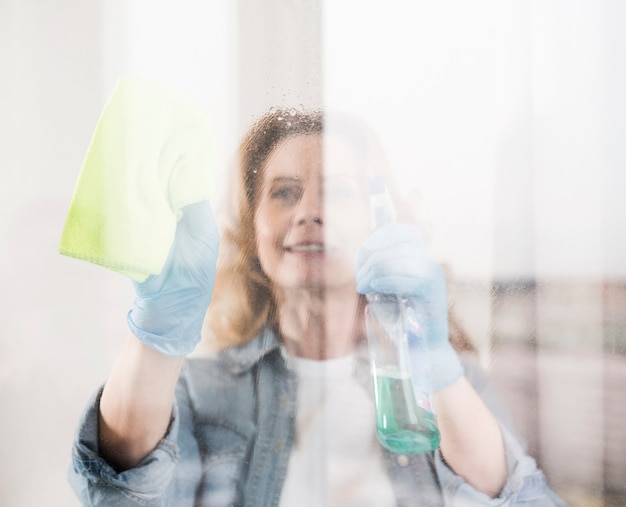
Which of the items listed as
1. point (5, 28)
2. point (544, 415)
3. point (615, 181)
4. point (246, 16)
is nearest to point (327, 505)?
point (544, 415)

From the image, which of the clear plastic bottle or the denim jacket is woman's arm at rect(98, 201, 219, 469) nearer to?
the denim jacket

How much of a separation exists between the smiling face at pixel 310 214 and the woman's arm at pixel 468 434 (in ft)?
0.91

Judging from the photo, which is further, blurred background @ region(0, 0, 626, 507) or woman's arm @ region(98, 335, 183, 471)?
woman's arm @ region(98, 335, 183, 471)

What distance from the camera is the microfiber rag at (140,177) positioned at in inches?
39.0

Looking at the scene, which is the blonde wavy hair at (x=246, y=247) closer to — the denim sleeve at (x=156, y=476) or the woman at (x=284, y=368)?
the woman at (x=284, y=368)

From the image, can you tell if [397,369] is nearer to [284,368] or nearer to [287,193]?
[284,368]

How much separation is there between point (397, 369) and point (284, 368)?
0.21m

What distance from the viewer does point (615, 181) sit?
Answer: 2.97 feet

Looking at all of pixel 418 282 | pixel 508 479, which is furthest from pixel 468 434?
pixel 418 282

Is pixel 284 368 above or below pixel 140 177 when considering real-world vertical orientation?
below

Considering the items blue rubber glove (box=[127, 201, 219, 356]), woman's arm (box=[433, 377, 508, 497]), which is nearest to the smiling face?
blue rubber glove (box=[127, 201, 219, 356])

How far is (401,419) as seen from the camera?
949 millimetres

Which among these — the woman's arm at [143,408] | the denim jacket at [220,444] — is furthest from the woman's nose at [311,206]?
the woman's arm at [143,408]

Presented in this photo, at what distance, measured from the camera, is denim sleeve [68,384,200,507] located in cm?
101
